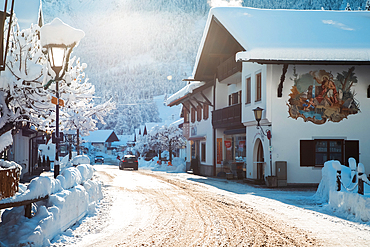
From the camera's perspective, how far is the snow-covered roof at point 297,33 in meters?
20.6

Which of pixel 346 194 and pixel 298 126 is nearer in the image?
pixel 346 194

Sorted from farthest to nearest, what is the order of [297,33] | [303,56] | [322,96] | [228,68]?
[228,68]
[297,33]
[322,96]
[303,56]

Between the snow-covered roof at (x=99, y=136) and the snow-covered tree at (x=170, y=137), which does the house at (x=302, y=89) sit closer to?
the snow-covered tree at (x=170, y=137)

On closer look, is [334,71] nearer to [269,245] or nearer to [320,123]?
[320,123]

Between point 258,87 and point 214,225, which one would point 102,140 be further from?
point 214,225

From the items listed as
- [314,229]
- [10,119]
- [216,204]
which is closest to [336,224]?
[314,229]

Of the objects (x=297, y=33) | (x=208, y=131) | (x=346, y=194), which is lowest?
(x=346, y=194)

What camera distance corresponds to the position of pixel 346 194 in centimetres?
1229

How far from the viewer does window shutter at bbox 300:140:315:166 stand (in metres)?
22.8

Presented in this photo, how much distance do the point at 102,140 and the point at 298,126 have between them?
99412mm

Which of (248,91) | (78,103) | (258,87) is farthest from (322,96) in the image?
(78,103)

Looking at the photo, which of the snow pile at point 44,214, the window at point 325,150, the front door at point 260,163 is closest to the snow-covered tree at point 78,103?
the snow pile at point 44,214

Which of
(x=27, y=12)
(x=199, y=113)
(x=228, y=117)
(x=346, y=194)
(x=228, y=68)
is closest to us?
(x=346, y=194)

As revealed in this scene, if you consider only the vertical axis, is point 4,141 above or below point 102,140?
below
